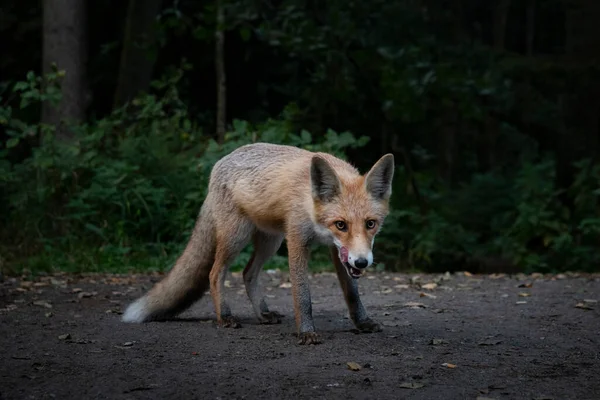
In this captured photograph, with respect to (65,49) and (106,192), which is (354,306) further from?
(65,49)

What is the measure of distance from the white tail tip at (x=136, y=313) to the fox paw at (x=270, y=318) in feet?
3.02

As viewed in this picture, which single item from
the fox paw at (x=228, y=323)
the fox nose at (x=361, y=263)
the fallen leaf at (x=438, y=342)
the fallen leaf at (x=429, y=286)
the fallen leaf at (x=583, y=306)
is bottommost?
the fallen leaf at (x=429, y=286)

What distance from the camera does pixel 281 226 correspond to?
6.16 m

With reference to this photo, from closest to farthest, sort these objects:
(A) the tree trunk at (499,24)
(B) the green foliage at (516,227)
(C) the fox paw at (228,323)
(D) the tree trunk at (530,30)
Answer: (C) the fox paw at (228,323), (B) the green foliage at (516,227), (A) the tree trunk at (499,24), (D) the tree trunk at (530,30)

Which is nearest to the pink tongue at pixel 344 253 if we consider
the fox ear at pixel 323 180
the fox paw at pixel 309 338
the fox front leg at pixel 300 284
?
the fox ear at pixel 323 180

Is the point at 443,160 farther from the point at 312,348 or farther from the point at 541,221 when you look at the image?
the point at 312,348

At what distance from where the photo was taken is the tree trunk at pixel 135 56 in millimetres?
13203

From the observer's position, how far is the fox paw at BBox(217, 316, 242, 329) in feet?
20.6

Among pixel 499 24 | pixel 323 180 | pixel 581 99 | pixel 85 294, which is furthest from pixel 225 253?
pixel 499 24

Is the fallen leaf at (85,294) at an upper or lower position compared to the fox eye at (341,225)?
lower

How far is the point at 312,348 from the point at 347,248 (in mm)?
745

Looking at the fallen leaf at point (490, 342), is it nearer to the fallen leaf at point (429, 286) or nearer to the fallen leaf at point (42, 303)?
the fallen leaf at point (429, 286)

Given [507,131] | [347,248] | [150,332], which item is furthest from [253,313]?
[507,131]

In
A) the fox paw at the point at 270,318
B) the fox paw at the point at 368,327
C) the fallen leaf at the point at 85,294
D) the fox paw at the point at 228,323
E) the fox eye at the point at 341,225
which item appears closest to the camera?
the fox eye at the point at 341,225
